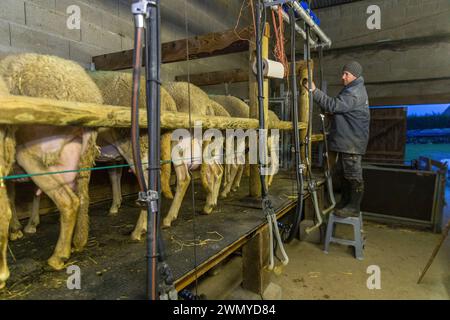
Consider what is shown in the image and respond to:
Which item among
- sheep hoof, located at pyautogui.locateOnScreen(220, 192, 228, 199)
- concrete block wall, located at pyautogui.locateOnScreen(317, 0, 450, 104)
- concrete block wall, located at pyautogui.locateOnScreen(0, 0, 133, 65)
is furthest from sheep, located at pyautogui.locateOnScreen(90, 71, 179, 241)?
concrete block wall, located at pyautogui.locateOnScreen(317, 0, 450, 104)

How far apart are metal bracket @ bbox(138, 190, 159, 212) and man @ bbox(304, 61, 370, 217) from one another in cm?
250

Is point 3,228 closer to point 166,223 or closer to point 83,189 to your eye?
point 83,189

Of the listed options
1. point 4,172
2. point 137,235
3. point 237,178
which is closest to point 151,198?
point 4,172

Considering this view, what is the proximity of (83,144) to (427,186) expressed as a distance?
4838 millimetres

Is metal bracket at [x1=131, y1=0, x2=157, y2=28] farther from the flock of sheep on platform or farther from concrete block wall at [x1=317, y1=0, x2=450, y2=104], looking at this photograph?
concrete block wall at [x1=317, y1=0, x2=450, y2=104]

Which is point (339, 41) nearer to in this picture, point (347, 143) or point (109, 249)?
point (347, 143)

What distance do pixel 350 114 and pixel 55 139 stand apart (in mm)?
2901

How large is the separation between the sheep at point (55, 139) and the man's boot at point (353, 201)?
9.33ft

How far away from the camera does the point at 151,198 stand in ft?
3.67

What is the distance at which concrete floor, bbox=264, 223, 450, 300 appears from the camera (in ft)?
8.79

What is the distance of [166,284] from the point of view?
124 cm

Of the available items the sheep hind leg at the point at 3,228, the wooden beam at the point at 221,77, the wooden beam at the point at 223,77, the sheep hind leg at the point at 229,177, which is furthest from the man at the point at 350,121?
the sheep hind leg at the point at 3,228
